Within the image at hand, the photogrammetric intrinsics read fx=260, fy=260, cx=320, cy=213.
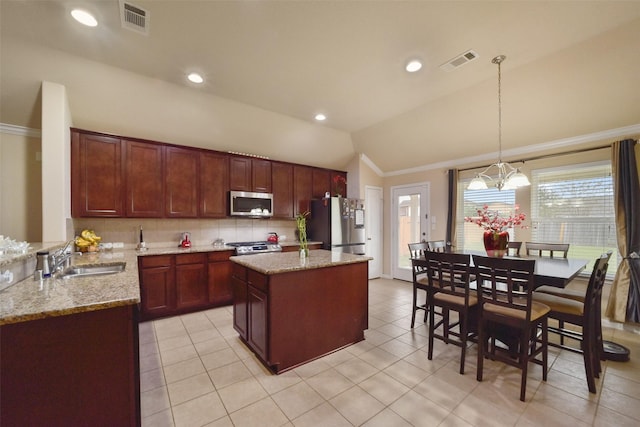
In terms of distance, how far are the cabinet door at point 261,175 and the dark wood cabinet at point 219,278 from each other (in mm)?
1233

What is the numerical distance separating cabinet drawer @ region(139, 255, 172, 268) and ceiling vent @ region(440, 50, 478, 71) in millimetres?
3996

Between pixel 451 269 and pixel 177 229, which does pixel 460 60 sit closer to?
pixel 451 269

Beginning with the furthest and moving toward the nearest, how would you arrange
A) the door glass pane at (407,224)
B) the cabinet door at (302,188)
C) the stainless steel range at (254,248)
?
the door glass pane at (407,224)
the cabinet door at (302,188)
the stainless steel range at (254,248)

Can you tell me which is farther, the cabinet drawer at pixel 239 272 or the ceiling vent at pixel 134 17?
the cabinet drawer at pixel 239 272

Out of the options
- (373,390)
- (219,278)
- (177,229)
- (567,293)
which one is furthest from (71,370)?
(567,293)

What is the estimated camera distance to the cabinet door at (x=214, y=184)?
3.97 meters

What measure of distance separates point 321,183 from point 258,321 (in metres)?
3.42

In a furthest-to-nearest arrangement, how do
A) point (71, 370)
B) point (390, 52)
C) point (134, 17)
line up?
1. point (390, 52)
2. point (134, 17)
3. point (71, 370)

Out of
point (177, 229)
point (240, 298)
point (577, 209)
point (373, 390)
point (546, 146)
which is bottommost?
point (373, 390)

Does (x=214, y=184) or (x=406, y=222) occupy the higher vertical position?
(x=214, y=184)

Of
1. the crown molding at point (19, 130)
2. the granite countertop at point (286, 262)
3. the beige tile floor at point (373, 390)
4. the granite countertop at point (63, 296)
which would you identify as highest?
the crown molding at point (19, 130)

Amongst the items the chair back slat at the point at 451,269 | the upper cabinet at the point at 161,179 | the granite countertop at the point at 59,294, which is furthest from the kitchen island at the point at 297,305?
the upper cabinet at the point at 161,179

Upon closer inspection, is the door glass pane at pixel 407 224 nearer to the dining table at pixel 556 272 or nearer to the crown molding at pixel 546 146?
the crown molding at pixel 546 146

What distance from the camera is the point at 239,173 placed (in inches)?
169
